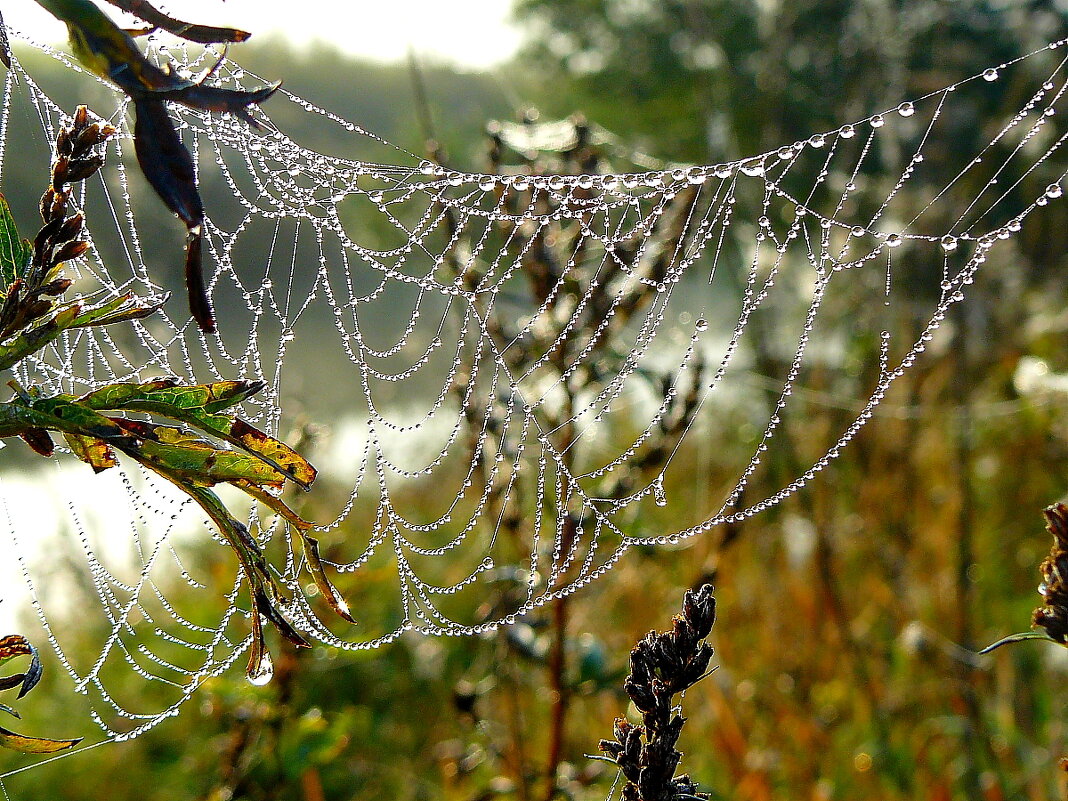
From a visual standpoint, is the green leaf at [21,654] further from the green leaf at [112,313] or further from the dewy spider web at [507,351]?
the dewy spider web at [507,351]

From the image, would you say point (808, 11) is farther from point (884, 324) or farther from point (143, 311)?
point (143, 311)

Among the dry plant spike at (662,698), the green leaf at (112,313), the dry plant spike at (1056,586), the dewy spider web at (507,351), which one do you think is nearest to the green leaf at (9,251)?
the green leaf at (112,313)

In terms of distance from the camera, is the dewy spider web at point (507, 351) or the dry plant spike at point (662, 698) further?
the dewy spider web at point (507, 351)

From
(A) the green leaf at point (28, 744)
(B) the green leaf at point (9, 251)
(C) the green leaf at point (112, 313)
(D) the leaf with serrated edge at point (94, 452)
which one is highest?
(B) the green leaf at point (9, 251)

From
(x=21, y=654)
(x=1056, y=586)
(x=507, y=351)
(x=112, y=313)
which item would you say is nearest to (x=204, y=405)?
(x=112, y=313)

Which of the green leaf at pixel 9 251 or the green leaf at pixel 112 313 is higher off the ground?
the green leaf at pixel 9 251
